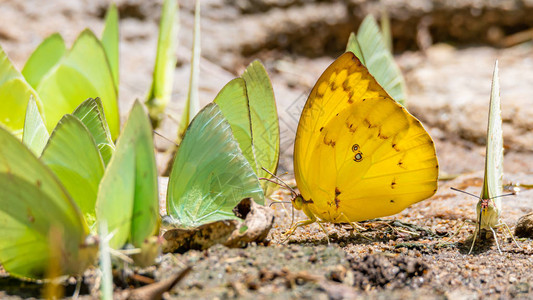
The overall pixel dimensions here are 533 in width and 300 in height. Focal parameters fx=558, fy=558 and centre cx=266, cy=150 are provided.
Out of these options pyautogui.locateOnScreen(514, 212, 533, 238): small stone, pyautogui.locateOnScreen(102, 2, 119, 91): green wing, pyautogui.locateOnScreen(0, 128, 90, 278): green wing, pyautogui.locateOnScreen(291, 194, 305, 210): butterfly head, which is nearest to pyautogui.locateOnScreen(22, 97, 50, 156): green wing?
pyautogui.locateOnScreen(0, 128, 90, 278): green wing

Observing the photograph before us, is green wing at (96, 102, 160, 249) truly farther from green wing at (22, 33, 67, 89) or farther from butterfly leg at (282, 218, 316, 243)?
green wing at (22, 33, 67, 89)

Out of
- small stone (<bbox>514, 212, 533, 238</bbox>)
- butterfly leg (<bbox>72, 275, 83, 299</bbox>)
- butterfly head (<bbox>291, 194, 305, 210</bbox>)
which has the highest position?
butterfly head (<bbox>291, 194, 305, 210</bbox>)

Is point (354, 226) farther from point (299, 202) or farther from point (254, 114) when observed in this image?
point (254, 114)

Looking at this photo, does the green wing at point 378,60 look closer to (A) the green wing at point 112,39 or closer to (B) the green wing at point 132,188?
(A) the green wing at point 112,39

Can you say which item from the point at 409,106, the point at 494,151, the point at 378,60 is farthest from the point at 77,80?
the point at 409,106

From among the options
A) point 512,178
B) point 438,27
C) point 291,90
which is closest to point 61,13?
point 291,90

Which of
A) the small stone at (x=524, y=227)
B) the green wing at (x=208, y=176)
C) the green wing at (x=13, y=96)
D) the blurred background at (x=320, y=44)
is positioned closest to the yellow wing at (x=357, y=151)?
the green wing at (x=208, y=176)
